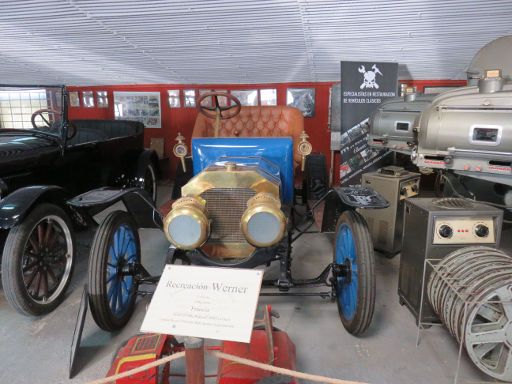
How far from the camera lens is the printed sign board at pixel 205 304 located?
114cm

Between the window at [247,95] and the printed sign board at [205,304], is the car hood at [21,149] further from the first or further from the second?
the window at [247,95]

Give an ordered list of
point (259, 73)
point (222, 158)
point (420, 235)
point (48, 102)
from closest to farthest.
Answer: point (420, 235) → point (222, 158) → point (48, 102) → point (259, 73)

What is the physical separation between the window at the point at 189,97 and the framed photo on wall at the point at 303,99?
5.41 feet

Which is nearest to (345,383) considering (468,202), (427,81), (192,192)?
(192,192)

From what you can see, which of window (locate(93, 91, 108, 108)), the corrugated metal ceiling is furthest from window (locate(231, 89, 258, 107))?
window (locate(93, 91, 108, 108))

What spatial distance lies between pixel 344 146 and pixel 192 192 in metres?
2.98

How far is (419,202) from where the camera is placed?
2361 millimetres

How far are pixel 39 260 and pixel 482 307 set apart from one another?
2831mm

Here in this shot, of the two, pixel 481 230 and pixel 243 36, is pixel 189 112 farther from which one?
pixel 481 230

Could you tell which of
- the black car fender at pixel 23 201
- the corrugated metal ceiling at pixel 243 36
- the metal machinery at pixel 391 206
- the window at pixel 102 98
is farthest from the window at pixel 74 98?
the metal machinery at pixel 391 206

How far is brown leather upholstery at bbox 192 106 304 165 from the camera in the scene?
4.63 metres

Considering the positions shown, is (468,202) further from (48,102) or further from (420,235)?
(48,102)

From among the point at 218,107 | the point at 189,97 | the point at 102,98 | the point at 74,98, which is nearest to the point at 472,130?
the point at 218,107

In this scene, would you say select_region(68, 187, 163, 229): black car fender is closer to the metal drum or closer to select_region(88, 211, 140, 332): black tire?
select_region(88, 211, 140, 332): black tire
